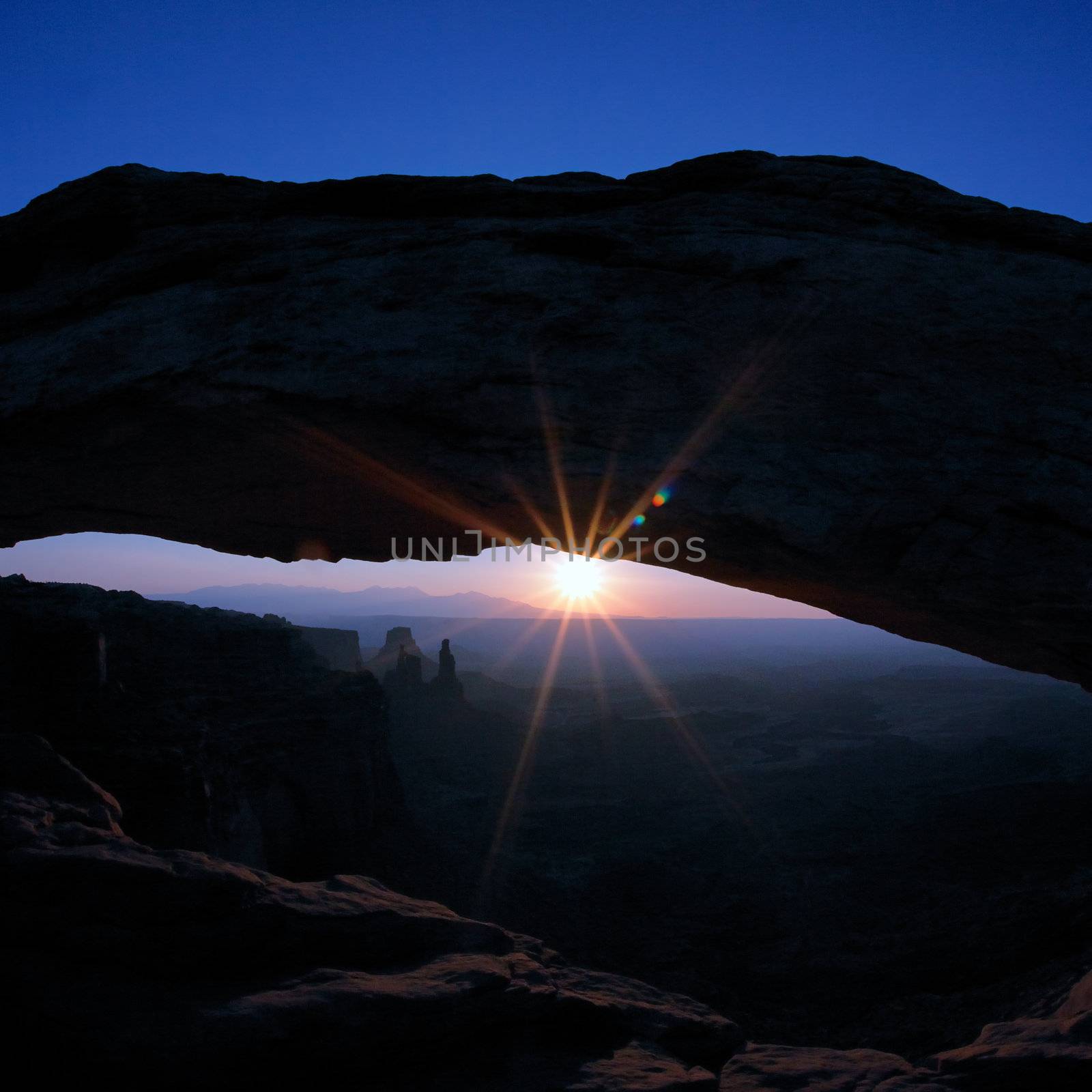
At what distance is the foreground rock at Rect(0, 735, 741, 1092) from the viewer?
5238 millimetres

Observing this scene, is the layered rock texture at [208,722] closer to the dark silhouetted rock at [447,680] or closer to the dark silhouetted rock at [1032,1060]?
the dark silhouetted rock at [1032,1060]

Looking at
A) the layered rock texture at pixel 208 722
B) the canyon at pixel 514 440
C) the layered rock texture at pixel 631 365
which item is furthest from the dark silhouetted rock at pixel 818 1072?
the layered rock texture at pixel 208 722

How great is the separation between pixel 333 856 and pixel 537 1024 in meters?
17.6

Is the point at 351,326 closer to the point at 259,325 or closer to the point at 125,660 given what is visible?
the point at 259,325

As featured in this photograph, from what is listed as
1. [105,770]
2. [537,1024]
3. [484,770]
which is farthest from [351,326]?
[484,770]

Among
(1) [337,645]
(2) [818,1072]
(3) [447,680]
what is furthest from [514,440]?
(1) [337,645]

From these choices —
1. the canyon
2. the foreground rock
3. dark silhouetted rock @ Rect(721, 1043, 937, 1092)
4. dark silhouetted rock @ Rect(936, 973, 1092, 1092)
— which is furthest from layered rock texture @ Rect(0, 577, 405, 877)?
dark silhouetted rock @ Rect(936, 973, 1092, 1092)

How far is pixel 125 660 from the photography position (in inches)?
752

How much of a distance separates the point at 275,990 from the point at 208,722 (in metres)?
15.1

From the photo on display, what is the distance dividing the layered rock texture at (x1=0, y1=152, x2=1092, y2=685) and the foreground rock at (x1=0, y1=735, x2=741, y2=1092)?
13.9 feet

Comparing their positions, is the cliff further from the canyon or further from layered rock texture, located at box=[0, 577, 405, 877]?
the canyon

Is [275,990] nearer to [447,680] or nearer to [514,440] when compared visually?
[514,440]

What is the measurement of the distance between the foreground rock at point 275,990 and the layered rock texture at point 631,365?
13.9 ft

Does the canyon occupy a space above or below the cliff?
above
